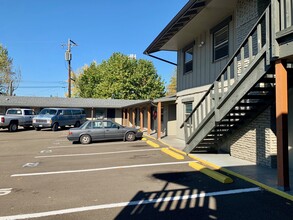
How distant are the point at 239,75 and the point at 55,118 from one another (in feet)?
65.5

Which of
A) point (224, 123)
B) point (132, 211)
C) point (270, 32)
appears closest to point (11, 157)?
point (132, 211)

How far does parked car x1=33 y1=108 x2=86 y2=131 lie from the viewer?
2272cm

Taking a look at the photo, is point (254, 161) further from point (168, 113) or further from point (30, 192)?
point (168, 113)

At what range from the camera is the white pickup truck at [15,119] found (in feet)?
70.1

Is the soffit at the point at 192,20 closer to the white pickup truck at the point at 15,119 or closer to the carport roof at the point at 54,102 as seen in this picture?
the white pickup truck at the point at 15,119

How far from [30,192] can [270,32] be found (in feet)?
20.8

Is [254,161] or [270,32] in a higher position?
[270,32]

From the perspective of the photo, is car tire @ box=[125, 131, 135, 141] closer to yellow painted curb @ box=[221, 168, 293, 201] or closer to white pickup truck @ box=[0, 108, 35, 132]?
yellow painted curb @ box=[221, 168, 293, 201]

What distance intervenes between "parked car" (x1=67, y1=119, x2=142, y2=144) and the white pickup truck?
1066 centimetres

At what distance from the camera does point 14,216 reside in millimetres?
4301

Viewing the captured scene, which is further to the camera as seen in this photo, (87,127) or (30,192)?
(87,127)

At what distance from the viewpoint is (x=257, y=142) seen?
26.4 feet

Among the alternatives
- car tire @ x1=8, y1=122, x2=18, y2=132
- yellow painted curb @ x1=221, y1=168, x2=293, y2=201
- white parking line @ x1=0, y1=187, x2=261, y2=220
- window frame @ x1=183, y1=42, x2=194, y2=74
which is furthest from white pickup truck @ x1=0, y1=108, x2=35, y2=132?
yellow painted curb @ x1=221, y1=168, x2=293, y2=201

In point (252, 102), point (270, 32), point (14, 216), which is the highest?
point (270, 32)
